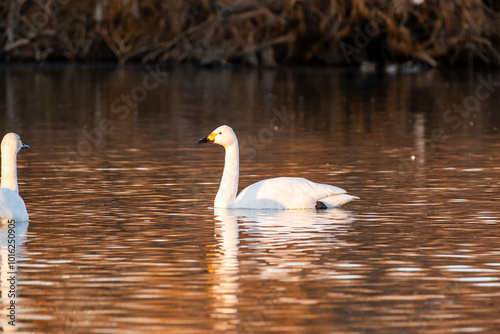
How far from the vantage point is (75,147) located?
20.6 meters

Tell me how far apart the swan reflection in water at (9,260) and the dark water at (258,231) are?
0.14 feet

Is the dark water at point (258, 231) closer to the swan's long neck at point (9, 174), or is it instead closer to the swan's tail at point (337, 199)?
the swan's tail at point (337, 199)

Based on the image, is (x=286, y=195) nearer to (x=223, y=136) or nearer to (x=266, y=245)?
A: (x=223, y=136)

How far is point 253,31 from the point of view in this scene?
50.5 m

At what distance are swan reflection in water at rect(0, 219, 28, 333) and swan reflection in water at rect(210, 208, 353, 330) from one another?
1.41 metres

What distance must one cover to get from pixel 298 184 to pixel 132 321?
551 cm

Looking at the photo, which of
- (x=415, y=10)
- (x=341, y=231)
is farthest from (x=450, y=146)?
(x=415, y=10)

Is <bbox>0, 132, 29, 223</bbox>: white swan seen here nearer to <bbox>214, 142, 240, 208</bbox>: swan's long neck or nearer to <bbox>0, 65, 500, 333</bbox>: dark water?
<bbox>0, 65, 500, 333</bbox>: dark water

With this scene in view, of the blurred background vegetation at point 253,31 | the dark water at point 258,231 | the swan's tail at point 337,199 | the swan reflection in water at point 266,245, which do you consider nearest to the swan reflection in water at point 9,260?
the dark water at point 258,231

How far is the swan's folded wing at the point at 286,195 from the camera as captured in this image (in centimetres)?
1316

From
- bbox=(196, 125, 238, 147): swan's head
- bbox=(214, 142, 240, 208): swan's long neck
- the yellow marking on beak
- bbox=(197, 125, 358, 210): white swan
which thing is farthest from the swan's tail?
the yellow marking on beak

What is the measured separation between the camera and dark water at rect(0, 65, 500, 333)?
27.1 ft

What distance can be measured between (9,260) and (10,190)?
6.05 feet

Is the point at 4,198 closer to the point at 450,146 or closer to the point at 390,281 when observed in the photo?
the point at 390,281
